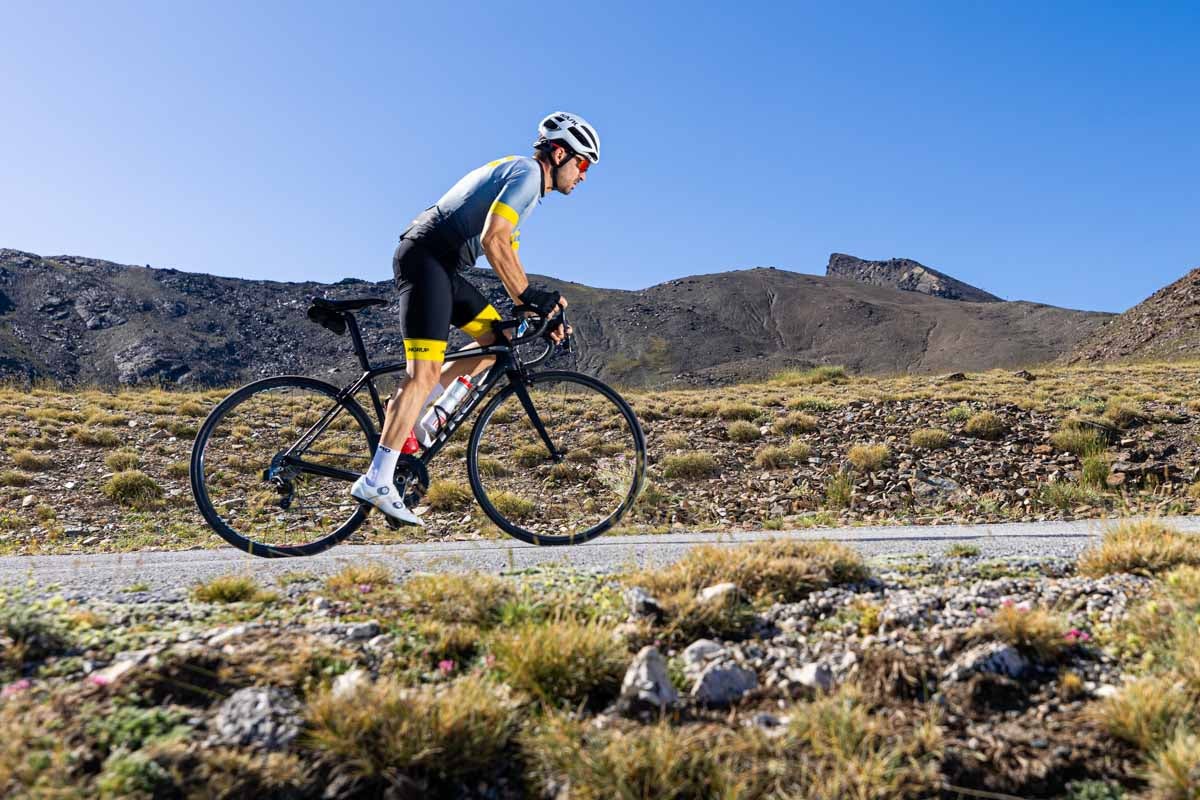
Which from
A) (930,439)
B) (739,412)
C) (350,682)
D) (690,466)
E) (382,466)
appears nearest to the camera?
(350,682)

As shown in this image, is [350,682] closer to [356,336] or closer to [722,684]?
[722,684]

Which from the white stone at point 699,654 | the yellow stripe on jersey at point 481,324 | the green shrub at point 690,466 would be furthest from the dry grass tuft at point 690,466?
the white stone at point 699,654

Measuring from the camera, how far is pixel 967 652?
2.65m

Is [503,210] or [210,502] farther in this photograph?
[210,502]

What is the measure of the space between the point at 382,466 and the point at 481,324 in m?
1.10

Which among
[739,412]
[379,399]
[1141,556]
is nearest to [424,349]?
[379,399]

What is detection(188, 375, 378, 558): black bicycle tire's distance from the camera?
16.5 feet

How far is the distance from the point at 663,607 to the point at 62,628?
2.14m

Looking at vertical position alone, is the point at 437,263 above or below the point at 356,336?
above

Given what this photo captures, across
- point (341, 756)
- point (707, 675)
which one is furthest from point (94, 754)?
point (707, 675)

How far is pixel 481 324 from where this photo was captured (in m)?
5.22

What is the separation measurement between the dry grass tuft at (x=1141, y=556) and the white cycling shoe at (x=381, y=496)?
11.4 ft

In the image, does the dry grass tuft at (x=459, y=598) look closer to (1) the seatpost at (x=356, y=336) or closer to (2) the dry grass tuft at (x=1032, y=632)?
(2) the dry grass tuft at (x=1032, y=632)

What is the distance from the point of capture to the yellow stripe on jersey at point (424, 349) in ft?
15.8
